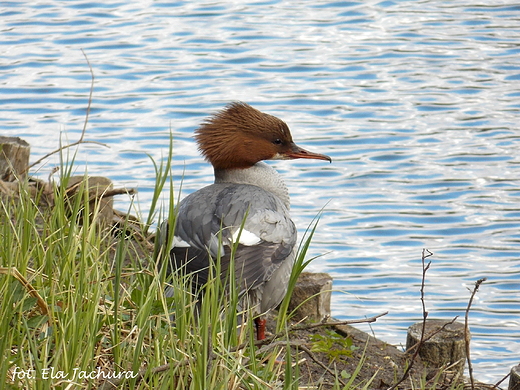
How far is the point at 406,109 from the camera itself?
30.0ft

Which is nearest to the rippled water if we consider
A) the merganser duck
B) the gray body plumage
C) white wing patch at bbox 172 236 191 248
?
the merganser duck

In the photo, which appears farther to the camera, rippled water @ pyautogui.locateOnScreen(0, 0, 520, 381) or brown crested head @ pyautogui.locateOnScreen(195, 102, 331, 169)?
rippled water @ pyautogui.locateOnScreen(0, 0, 520, 381)

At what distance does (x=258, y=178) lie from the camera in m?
5.11

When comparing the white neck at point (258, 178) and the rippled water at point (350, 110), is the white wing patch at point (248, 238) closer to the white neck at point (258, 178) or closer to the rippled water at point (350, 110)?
the white neck at point (258, 178)

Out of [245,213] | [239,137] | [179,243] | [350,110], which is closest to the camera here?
[245,213]

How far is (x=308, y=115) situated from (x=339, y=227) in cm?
228

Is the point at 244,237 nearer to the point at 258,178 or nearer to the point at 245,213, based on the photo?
the point at 245,213

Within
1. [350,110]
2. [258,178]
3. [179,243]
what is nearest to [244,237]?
[179,243]

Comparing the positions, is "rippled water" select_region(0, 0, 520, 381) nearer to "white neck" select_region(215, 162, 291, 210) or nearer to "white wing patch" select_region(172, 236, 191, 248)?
"white neck" select_region(215, 162, 291, 210)

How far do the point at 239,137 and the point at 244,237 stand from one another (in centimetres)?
89

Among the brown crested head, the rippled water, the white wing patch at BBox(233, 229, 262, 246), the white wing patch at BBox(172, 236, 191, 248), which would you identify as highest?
the brown crested head

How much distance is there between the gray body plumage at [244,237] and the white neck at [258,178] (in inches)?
13.4

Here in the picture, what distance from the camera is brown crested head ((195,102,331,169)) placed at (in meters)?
5.05

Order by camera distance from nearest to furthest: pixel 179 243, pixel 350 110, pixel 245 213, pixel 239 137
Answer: pixel 245 213
pixel 179 243
pixel 239 137
pixel 350 110
